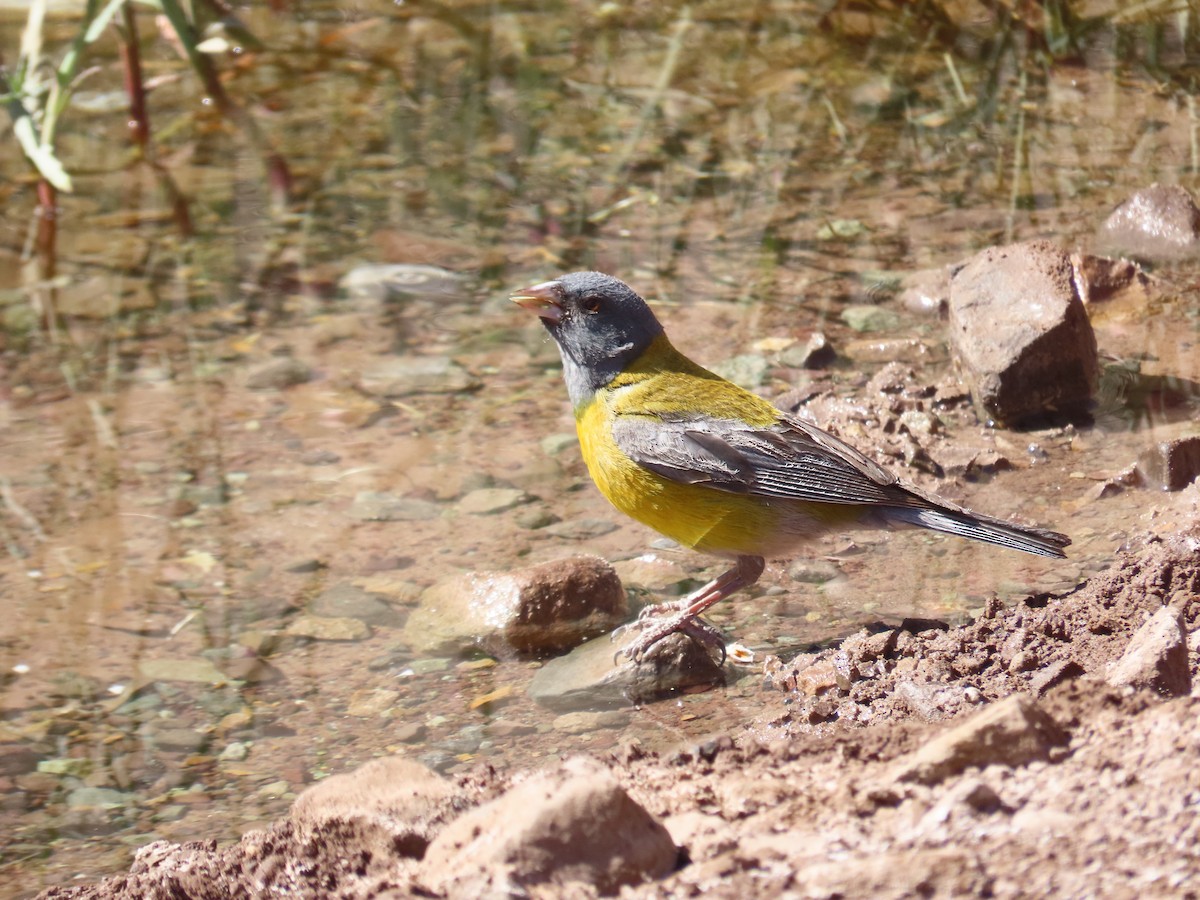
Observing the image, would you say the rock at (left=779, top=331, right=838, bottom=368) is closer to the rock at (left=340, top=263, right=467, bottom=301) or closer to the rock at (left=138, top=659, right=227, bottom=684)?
the rock at (left=340, top=263, right=467, bottom=301)

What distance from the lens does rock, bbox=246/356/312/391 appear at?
6.29 m

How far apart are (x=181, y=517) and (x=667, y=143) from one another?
4.06m

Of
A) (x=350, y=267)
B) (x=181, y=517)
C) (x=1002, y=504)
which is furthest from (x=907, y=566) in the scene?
(x=350, y=267)

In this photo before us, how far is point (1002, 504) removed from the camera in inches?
192

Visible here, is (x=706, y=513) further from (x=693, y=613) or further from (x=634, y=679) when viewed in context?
(x=634, y=679)

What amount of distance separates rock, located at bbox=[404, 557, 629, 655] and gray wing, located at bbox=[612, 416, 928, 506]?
43cm

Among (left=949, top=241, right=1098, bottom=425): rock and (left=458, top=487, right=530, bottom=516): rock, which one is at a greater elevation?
(left=949, top=241, right=1098, bottom=425): rock

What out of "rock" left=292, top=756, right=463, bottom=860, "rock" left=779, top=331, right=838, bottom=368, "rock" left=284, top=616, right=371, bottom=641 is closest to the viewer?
"rock" left=292, top=756, right=463, bottom=860

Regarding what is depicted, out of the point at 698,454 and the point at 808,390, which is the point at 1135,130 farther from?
the point at 698,454

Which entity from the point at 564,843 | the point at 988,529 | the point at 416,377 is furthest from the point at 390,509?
the point at 564,843

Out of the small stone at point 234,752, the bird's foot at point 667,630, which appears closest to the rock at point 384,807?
the small stone at point 234,752

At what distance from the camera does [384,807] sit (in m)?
2.83

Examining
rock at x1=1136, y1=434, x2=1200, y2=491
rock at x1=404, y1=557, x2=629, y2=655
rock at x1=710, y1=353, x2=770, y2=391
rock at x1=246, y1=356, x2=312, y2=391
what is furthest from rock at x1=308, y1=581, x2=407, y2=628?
rock at x1=1136, y1=434, x2=1200, y2=491

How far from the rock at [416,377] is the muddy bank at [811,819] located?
321 centimetres
